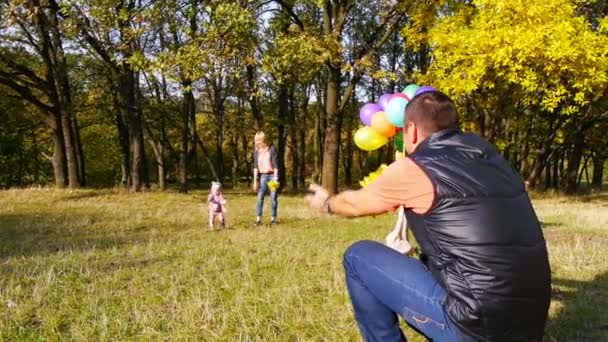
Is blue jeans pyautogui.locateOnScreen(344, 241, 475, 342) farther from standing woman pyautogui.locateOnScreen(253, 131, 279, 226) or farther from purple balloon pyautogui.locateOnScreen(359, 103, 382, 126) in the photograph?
standing woman pyautogui.locateOnScreen(253, 131, 279, 226)

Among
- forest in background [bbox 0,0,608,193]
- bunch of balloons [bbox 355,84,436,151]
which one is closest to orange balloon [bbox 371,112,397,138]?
bunch of balloons [bbox 355,84,436,151]

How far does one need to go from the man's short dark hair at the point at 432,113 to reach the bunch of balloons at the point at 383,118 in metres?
2.52

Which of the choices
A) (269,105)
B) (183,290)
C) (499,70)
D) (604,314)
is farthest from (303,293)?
(269,105)

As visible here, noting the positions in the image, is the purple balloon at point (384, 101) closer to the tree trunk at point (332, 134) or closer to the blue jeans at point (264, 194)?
the blue jeans at point (264, 194)

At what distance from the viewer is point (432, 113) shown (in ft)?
8.99

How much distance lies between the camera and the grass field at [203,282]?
3902mm

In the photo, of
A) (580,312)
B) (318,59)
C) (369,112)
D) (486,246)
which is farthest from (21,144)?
(486,246)

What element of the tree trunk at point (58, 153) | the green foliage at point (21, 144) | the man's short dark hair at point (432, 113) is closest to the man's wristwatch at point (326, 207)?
the man's short dark hair at point (432, 113)

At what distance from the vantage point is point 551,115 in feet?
76.7

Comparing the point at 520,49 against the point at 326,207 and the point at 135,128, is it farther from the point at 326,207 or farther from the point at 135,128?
the point at 135,128

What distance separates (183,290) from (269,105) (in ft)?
92.7

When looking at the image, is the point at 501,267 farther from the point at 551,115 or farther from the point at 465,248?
the point at 551,115

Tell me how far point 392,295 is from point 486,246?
2.25 feet

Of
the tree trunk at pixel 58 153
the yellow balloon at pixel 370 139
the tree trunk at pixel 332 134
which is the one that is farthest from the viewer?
the tree trunk at pixel 58 153
